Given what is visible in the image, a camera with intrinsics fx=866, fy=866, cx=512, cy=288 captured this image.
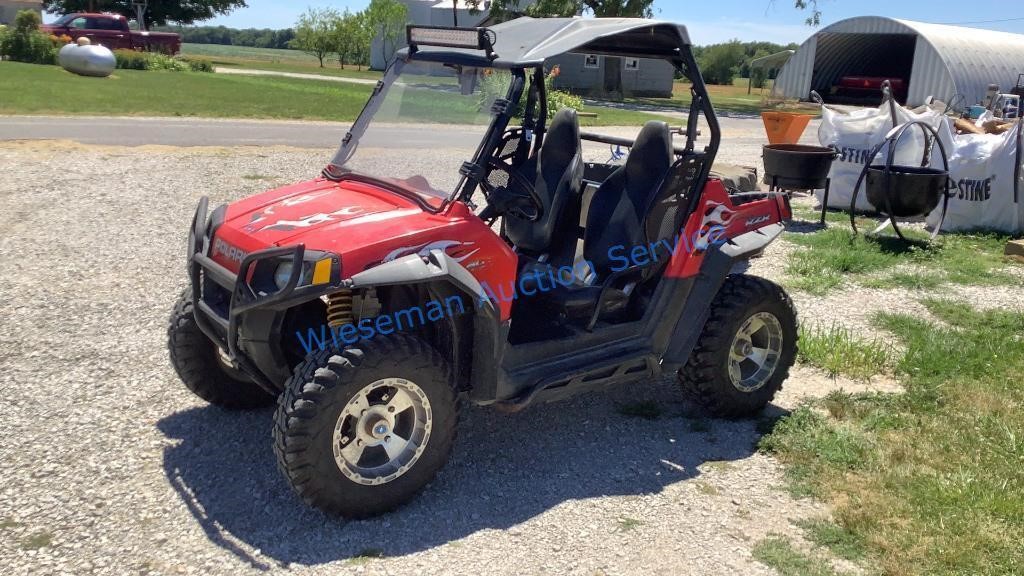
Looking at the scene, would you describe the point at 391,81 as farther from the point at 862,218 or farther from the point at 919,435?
the point at 862,218

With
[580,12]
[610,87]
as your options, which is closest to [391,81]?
[580,12]

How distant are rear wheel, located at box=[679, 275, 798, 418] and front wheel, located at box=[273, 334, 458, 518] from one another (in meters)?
1.62

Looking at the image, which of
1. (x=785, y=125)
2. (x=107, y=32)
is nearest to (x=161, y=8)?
(x=107, y=32)

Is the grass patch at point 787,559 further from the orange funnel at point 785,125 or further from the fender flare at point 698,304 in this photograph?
the orange funnel at point 785,125

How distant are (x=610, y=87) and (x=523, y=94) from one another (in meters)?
34.5

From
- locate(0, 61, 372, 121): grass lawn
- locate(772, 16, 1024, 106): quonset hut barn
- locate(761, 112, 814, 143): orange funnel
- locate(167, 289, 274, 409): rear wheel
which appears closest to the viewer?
locate(167, 289, 274, 409): rear wheel

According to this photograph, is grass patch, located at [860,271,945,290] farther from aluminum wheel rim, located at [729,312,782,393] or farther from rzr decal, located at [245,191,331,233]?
rzr decal, located at [245,191,331,233]

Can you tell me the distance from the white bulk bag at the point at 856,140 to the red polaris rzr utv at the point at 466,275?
650 centimetres

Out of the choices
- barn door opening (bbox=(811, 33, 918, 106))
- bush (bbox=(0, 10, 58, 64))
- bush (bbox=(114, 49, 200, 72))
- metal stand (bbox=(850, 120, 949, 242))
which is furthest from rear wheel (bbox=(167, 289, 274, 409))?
barn door opening (bbox=(811, 33, 918, 106))

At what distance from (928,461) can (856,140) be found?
26.0ft

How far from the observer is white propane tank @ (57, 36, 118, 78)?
25.1 metres

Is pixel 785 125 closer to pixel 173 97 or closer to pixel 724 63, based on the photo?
pixel 173 97

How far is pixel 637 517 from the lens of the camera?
3.92 metres

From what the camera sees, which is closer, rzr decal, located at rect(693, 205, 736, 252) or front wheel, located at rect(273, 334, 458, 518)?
front wheel, located at rect(273, 334, 458, 518)
